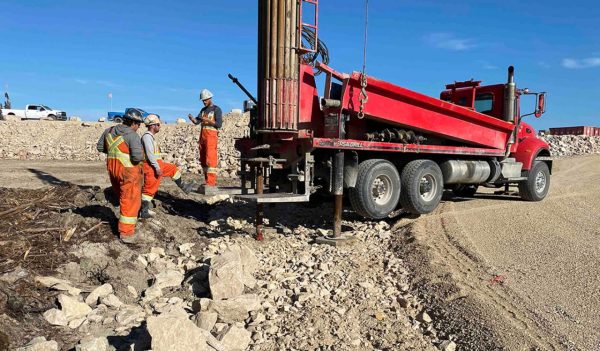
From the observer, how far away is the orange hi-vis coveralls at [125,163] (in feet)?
18.1

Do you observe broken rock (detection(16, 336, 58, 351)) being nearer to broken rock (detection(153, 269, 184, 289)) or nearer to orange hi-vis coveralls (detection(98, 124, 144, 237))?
broken rock (detection(153, 269, 184, 289))

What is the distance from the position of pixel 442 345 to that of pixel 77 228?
4.29m

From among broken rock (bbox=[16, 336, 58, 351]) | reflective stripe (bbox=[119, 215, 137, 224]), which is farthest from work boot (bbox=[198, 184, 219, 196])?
broken rock (bbox=[16, 336, 58, 351])

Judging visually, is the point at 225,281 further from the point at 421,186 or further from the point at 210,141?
the point at 421,186

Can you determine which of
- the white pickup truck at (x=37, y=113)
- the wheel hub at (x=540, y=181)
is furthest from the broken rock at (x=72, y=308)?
the white pickup truck at (x=37, y=113)

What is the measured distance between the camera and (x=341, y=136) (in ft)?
20.7

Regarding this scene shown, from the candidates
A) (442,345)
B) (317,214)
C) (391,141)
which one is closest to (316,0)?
(391,141)

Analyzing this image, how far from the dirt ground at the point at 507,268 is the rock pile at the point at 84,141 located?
21.0ft

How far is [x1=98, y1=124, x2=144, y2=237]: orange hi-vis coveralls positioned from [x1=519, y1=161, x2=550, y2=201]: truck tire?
7732 millimetres

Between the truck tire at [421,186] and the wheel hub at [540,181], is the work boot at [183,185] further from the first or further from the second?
the wheel hub at [540,181]

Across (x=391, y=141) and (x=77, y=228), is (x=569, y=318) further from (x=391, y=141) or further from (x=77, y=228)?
(x=77, y=228)

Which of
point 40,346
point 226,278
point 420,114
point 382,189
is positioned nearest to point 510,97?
point 420,114

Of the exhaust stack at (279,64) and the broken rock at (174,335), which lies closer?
the broken rock at (174,335)

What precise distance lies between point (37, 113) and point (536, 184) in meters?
29.9
